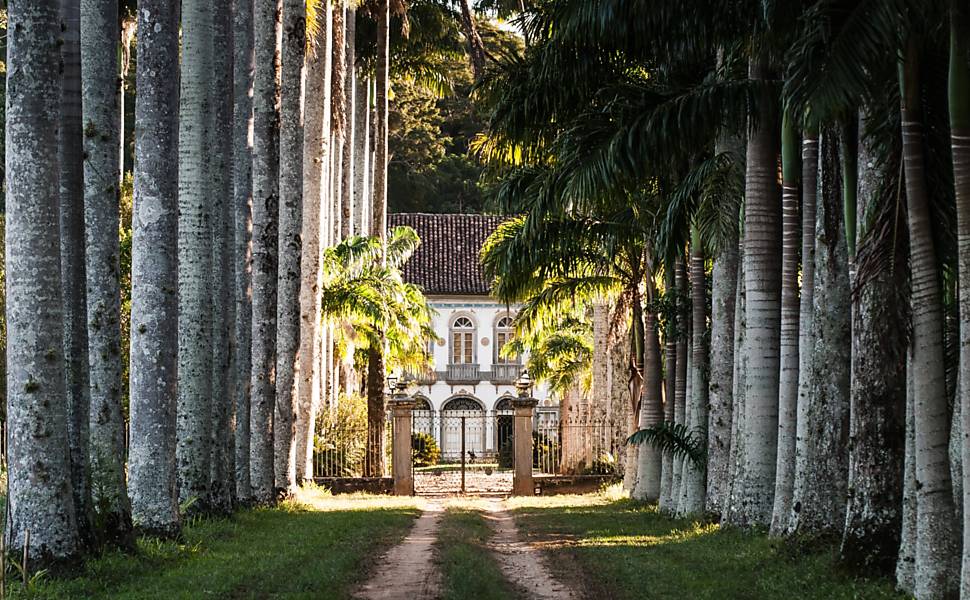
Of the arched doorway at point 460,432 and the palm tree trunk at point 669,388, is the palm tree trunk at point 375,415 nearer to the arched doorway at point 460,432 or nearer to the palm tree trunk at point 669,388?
the palm tree trunk at point 669,388

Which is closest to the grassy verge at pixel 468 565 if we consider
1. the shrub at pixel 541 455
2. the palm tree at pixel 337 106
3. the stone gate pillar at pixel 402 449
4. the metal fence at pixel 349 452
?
the stone gate pillar at pixel 402 449

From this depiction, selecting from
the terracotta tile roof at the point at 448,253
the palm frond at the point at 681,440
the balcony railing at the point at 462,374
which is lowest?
the balcony railing at the point at 462,374

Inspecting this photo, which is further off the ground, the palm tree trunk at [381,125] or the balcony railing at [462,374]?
the palm tree trunk at [381,125]

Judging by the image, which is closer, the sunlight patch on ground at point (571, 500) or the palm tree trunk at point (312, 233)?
the sunlight patch on ground at point (571, 500)

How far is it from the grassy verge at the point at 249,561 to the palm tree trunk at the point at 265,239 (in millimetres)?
1368

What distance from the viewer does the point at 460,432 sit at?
191ft

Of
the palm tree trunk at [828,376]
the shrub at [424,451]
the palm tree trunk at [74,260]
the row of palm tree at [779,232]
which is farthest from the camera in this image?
the shrub at [424,451]

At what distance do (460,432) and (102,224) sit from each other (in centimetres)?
4516

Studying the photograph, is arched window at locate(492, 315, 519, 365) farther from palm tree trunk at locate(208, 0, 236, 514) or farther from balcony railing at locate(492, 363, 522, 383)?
palm tree trunk at locate(208, 0, 236, 514)

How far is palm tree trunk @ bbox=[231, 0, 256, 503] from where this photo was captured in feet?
63.8

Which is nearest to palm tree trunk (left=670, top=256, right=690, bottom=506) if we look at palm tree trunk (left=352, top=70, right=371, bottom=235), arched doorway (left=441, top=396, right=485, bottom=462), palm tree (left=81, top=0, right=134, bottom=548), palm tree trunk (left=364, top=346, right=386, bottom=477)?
palm tree (left=81, top=0, right=134, bottom=548)

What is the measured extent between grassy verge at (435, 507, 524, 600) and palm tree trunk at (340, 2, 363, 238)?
1744 centimetres

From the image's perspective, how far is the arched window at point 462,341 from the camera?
60.5m

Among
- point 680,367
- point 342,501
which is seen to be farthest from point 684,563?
point 342,501
